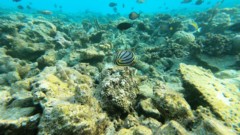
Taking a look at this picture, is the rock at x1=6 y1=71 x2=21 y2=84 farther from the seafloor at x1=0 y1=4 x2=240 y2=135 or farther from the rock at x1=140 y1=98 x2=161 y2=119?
the rock at x1=140 y1=98 x2=161 y2=119

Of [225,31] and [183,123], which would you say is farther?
[225,31]

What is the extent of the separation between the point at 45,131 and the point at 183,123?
168 cm

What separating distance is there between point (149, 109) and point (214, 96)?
45.1 inches

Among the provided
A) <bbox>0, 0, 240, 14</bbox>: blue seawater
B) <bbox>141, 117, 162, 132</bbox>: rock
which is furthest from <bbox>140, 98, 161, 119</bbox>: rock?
<bbox>0, 0, 240, 14</bbox>: blue seawater

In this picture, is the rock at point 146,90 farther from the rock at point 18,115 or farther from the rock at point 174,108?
the rock at point 18,115

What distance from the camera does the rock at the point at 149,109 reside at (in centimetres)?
283

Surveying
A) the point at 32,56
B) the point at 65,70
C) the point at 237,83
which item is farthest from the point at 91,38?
the point at 237,83

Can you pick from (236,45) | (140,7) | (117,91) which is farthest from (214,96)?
(140,7)

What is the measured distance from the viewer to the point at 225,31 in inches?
428

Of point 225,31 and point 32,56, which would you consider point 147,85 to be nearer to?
point 32,56

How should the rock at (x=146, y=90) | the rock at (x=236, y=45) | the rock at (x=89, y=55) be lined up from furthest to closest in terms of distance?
1. the rock at (x=236, y=45)
2. the rock at (x=89, y=55)
3. the rock at (x=146, y=90)

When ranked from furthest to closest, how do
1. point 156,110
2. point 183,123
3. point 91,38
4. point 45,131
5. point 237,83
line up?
point 91,38
point 237,83
point 156,110
point 183,123
point 45,131

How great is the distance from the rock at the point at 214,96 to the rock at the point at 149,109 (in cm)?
80

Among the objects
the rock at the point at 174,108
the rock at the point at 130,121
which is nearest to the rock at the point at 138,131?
the rock at the point at 130,121
